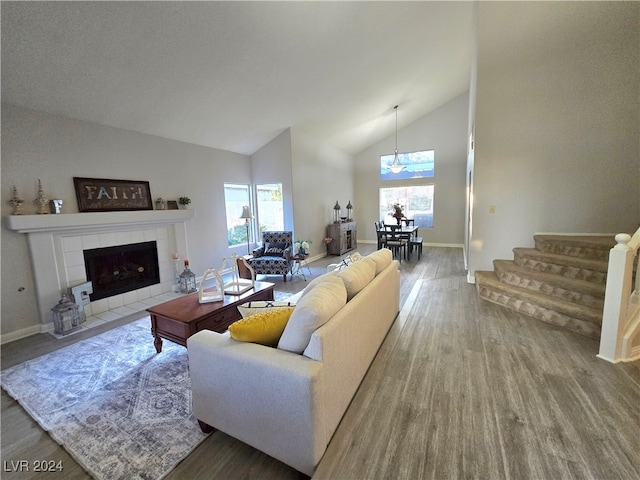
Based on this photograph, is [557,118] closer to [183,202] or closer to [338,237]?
[338,237]

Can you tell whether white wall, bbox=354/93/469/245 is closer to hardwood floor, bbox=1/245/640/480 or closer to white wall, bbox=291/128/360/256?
white wall, bbox=291/128/360/256

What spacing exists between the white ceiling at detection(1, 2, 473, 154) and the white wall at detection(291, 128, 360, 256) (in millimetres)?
772

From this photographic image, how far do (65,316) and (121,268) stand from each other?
3.43 ft

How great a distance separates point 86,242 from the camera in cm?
368

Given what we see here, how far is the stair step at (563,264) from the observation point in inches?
123

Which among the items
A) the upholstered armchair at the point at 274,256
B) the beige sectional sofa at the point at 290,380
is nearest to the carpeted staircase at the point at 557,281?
the beige sectional sofa at the point at 290,380

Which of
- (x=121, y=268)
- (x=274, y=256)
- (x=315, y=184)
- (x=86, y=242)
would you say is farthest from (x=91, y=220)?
(x=315, y=184)

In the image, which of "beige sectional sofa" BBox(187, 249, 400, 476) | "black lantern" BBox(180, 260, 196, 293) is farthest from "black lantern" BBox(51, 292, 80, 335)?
"beige sectional sofa" BBox(187, 249, 400, 476)

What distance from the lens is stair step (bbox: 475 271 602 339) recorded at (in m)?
2.73

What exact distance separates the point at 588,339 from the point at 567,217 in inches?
81.5

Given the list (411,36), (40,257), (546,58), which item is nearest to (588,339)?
(546,58)

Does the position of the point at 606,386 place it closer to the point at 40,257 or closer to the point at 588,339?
the point at 588,339

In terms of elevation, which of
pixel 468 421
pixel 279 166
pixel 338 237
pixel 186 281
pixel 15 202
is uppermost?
pixel 279 166

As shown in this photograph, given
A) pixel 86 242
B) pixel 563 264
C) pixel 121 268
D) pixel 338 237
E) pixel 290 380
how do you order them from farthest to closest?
pixel 338 237 < pixel 121 268 < pixel 86 242 < pixel 563 264 < pixel 290 380
